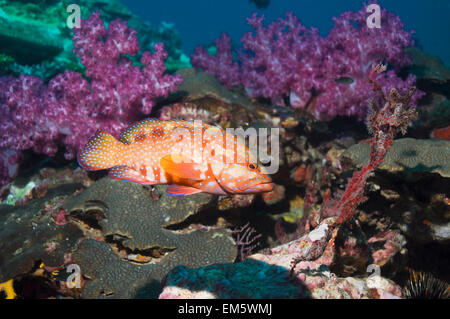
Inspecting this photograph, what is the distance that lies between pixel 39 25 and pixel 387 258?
59.0 feet

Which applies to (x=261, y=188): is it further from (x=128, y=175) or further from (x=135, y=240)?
(x=135, y=240)

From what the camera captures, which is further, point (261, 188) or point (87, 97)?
point (87, 97)

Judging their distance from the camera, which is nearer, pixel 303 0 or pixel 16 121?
pixel 16 121

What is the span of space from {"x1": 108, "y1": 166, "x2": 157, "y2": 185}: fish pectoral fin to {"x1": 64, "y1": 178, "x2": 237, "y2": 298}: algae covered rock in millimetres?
1564

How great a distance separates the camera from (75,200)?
4648 mm

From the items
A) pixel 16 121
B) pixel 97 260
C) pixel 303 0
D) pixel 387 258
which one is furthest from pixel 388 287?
pixel 303 0

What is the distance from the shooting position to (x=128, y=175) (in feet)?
9.88

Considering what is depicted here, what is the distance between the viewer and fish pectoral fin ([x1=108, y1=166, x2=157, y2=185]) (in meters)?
2.98

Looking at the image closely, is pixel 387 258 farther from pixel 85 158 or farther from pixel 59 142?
pixel 59 142

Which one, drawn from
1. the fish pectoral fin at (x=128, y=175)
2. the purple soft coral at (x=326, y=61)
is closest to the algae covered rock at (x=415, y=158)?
the purple soft coral at (x=326, y=61)

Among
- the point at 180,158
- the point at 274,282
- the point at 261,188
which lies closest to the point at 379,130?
the point at 261,188

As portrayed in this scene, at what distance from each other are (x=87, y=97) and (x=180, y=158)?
12.7ft

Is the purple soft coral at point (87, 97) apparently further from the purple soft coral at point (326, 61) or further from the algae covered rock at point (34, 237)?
the purple soft coral at point (326, 61)

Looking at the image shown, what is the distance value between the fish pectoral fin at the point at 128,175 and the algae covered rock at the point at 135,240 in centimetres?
156
